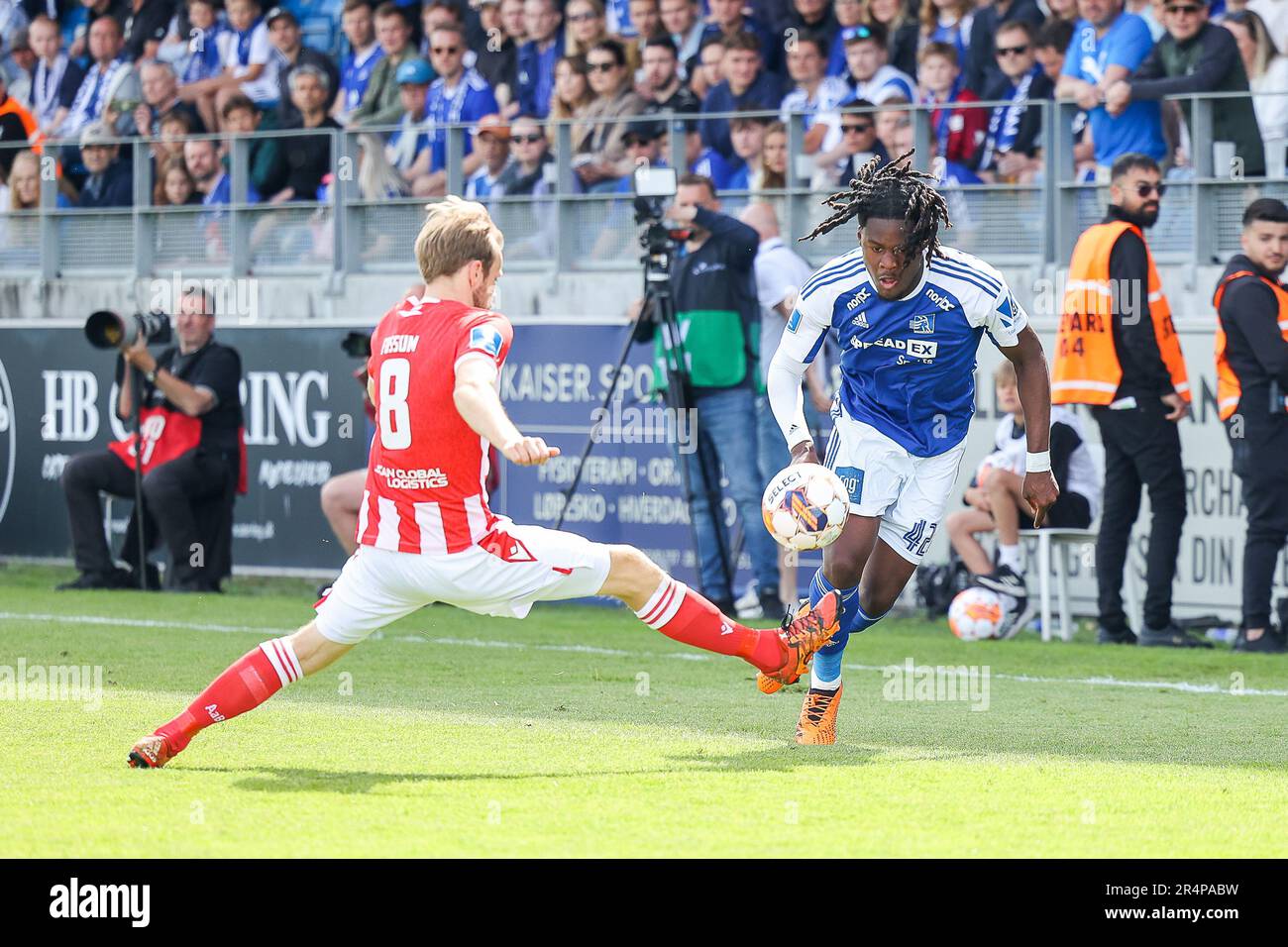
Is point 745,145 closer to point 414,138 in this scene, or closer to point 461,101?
point 414,138

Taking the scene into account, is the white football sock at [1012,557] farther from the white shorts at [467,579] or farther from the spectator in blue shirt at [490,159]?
the white shorts at [467,579]

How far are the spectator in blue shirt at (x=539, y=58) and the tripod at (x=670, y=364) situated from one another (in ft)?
12.1

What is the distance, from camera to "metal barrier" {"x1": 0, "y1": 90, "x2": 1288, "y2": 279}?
40.2 ft

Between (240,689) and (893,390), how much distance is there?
2671mm

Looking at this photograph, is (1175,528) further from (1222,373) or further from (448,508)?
(448,508)

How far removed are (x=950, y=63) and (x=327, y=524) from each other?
5362 millimetres

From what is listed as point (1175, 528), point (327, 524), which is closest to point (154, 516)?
point (327, 524)

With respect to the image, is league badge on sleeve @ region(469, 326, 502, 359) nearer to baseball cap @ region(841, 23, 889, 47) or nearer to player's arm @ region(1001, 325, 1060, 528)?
player's arm @ region(1001, 325, 1060, 528)

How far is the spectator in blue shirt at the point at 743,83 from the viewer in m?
14.8

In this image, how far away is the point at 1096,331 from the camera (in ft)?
37.3

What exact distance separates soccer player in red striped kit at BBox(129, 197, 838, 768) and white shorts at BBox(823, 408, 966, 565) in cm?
116

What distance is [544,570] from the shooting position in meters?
6.50

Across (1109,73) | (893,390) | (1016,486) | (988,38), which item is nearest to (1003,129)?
(1109,73)

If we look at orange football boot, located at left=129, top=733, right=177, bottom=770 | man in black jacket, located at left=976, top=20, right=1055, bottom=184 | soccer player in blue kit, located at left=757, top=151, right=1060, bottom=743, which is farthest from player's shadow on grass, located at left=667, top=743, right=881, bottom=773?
man in black jacket, located at left=976, top=20, right=1055, bottom=184
